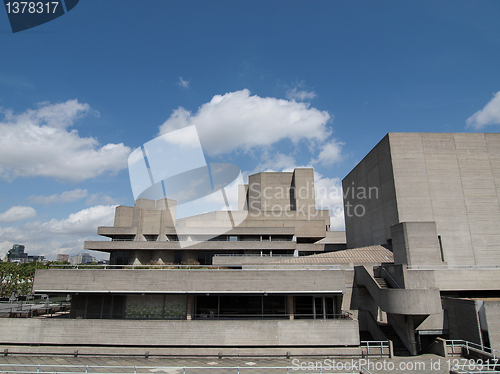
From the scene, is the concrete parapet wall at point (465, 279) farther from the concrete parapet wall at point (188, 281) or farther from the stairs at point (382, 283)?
the concrete parapet wall at point (188, 281)

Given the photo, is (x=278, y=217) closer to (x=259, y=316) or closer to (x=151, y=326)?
(x=259, y=316)

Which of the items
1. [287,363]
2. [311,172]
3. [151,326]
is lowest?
[287,363]

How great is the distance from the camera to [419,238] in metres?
23.3

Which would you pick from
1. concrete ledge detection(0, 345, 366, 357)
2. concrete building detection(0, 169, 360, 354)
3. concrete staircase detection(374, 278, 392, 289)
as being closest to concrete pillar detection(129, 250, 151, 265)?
concrete building detection(0, 169, 360, 354)

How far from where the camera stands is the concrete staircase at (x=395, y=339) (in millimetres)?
21172

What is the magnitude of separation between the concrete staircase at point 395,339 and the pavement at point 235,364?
46.6 inches

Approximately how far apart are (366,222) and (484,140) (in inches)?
763

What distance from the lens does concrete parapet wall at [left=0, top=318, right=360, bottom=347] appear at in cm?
1986

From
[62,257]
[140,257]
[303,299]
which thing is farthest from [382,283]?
[62,257]

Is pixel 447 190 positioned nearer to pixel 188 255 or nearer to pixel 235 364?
pixel 235 364

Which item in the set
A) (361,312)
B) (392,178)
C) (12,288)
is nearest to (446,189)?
(392,178)

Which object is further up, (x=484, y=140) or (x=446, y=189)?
(x=484, y=140)

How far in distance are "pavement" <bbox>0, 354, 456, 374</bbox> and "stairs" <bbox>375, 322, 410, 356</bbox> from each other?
1182 mm

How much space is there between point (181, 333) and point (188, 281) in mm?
3252
